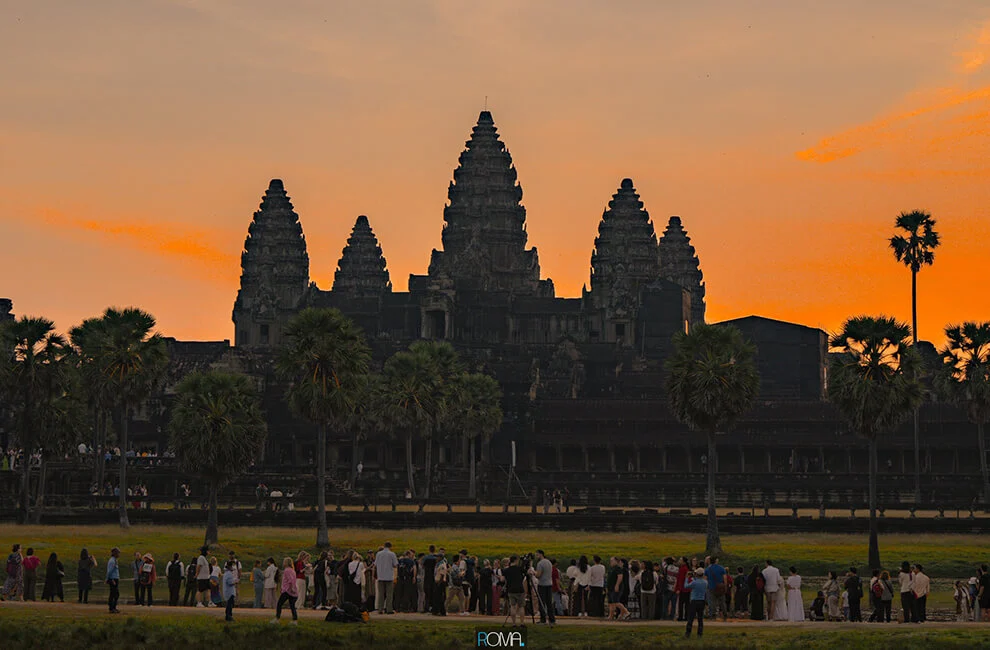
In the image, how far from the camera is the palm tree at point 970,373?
95.1 metres

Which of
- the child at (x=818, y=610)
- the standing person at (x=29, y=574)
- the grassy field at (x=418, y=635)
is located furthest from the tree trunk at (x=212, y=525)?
the child at (x=818, y=610)

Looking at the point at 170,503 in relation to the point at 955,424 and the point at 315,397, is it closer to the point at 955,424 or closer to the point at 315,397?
Result: the point at 315,397

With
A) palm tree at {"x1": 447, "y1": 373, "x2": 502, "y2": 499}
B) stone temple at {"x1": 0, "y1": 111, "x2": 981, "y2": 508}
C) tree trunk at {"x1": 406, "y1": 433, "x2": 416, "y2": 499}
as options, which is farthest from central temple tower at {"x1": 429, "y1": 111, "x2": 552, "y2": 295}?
tree trunk at {"x1": 406, "y1": 433, "x2": 416, "y2": 499}

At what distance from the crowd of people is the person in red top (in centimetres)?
3

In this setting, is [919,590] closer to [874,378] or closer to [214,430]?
[874,378]

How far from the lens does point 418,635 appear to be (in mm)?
42938

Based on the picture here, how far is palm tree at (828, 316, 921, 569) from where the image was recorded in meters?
70.0

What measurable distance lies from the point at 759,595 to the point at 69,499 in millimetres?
54059

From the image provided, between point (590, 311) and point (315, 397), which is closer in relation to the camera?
point (315, 397)

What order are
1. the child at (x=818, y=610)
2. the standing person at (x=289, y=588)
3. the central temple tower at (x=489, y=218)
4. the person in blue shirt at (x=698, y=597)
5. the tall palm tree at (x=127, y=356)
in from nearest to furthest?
1. the person in blue shirt at (x=698, y=597)
2. the standing person at (x=289, y=588)
3. the child at (x=818, y=610)
4. the tall palm tree at (x=127, y=356)
5. the central temple tower at (x=489, y=218)

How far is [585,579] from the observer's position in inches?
1849

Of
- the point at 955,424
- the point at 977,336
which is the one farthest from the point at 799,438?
the point at 977,336

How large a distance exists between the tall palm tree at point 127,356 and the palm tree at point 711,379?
88.4 ft

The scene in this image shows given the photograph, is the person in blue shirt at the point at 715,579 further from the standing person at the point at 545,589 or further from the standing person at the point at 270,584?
the standing person at the point at 270,584
